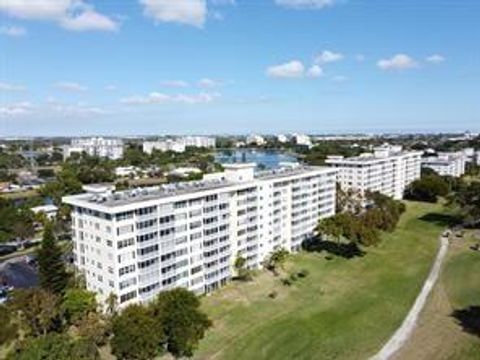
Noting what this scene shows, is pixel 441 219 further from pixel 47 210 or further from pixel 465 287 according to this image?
pixel 47 210

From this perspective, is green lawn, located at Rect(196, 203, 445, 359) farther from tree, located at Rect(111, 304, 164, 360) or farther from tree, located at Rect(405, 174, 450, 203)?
tree, located at Rect(405, 174, 450, 203)

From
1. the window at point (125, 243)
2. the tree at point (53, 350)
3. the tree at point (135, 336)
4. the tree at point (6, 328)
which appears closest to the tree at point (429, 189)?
the window at point (125, 243)

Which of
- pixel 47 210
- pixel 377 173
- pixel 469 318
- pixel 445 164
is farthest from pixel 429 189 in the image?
pixel 47 210

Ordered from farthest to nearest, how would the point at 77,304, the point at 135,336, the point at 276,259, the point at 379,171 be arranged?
the point at 379,171
the point at 276,259
the point at 77,304
the point at 135,336

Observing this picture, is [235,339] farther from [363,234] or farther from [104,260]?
[363,234]

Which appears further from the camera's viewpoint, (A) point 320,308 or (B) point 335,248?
(B) point 335,248

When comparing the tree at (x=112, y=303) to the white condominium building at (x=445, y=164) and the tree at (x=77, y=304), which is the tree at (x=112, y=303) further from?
the white condominium building at (x=445, y=164)
